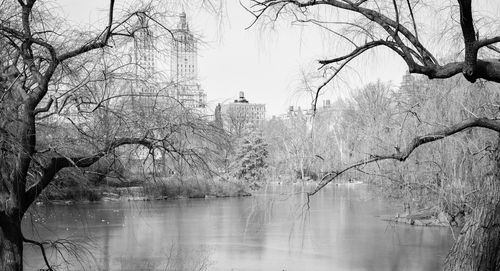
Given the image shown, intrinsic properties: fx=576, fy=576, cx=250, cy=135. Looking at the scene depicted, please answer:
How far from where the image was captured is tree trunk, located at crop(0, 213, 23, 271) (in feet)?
11.0

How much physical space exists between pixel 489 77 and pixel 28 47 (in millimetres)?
2653

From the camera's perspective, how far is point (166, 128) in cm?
396

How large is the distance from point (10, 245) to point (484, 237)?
8.56 feet

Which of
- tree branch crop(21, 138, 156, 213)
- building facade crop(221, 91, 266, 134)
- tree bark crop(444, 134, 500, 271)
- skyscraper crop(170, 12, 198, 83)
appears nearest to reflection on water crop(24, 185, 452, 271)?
building facade crop(221, 91, 266, 134)

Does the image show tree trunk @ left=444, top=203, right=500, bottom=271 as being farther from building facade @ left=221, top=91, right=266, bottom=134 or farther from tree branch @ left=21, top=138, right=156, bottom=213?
building facade @ left=221, top=91, right=266, bottom=134

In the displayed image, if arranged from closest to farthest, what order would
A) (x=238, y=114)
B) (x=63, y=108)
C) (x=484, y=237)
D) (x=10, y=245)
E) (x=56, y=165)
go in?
(x=484, y=237), (x=10, y=245), (x=56, y=165), (x=63, y=108), (x=238, y=114)

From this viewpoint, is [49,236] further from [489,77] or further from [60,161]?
[489,77]

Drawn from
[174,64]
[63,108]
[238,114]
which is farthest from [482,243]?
[238,114]

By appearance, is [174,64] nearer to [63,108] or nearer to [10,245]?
[63,108]

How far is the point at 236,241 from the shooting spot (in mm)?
10961

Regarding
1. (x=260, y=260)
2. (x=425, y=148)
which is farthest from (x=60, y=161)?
(x=425, y=148)

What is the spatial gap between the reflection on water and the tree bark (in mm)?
3659

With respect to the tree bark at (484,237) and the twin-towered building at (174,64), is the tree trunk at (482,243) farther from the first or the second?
the twin-towered building at (174,64)

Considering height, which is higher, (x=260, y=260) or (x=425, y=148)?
(x=425, y=148)
